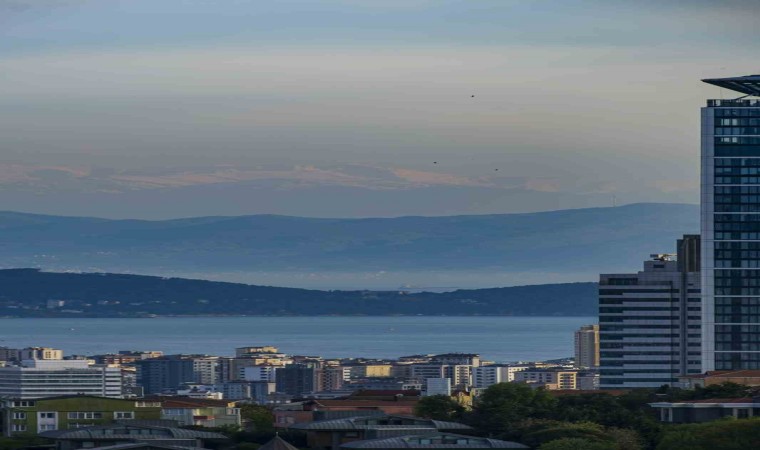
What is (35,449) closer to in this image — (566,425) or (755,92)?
(566,425)

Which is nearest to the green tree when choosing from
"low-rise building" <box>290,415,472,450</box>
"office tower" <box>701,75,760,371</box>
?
"low-rise building" <box>290,415,472,450</box>

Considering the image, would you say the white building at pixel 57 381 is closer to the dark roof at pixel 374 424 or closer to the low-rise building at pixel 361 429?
the dark roof at pixel 374 424

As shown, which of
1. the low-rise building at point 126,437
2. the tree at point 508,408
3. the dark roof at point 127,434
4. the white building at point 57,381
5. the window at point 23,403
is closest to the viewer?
the low-rise building at point 126,437

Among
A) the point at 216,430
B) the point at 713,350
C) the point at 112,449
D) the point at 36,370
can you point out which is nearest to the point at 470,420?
the point at 216,430

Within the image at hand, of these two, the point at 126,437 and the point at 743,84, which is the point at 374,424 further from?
the point at 743,84

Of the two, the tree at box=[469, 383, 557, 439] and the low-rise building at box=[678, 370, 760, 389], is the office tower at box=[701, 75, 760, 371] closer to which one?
the low-rise building at box=[678, 370, 760, 389]

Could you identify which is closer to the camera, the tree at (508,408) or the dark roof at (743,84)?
the tree at (508,408)

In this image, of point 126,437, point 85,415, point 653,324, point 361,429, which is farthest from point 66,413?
point 653,324

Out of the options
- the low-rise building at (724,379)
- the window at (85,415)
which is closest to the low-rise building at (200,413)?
the window at (85,415)
